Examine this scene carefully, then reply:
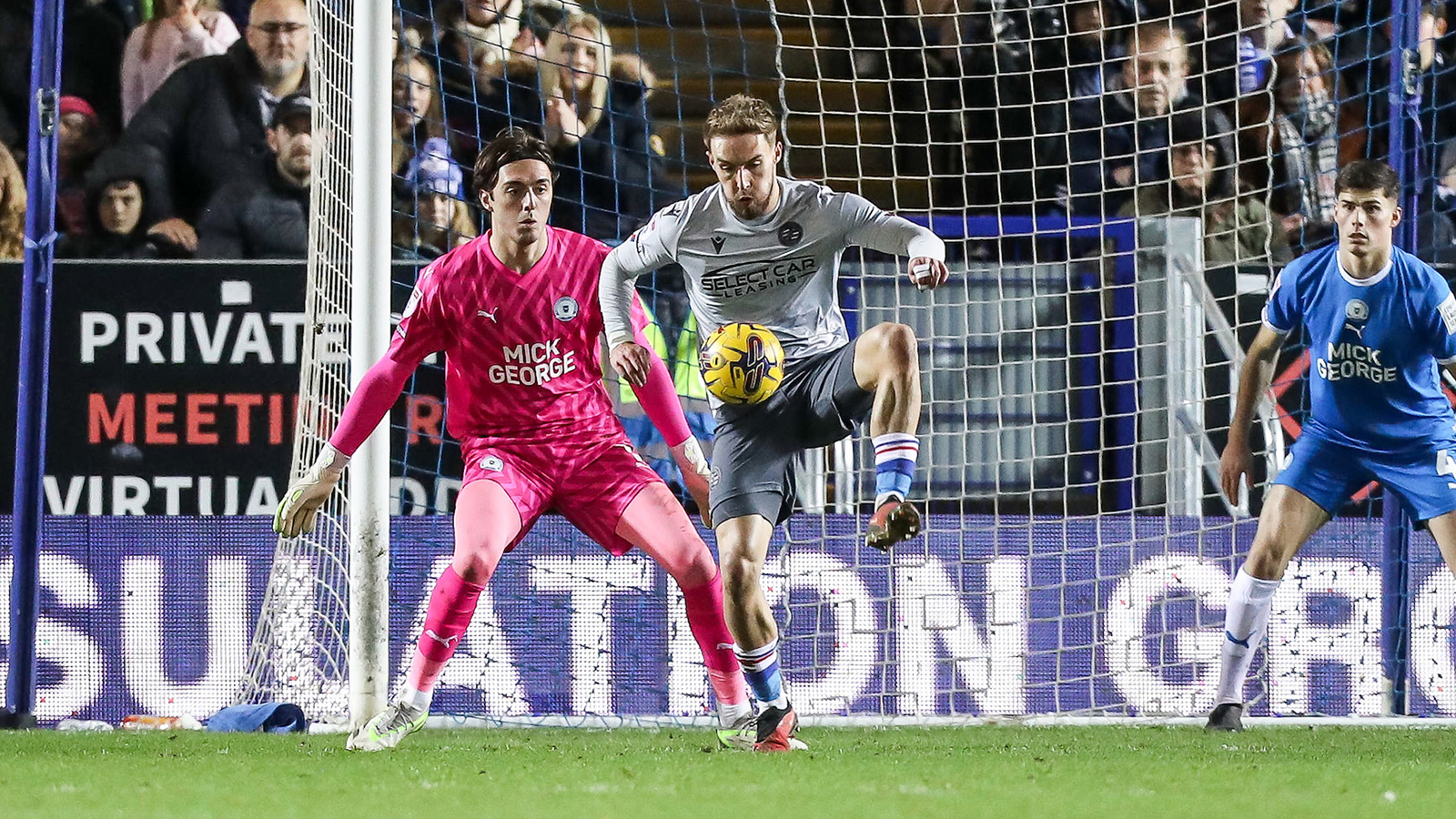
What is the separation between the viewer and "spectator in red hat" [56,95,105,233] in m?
8.52

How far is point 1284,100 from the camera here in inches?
329

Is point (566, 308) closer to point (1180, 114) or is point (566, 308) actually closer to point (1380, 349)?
point (1380, 349)

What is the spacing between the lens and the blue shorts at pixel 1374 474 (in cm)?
581

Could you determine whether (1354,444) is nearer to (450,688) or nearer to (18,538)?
(450,688)

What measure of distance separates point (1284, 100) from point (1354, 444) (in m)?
2.94

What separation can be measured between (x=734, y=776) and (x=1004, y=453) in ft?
10.6

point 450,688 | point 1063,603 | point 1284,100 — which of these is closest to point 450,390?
point 450,688

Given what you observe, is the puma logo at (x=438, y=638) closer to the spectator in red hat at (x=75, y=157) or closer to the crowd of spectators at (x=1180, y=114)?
the crowd of spectators at (x=1180, y=114)

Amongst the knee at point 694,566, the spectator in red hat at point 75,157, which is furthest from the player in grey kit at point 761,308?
the spectator in red hat at point 75,157

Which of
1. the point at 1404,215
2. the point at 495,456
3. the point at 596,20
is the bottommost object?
the point at 495,456

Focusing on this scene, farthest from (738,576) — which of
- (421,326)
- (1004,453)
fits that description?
(1004,453)

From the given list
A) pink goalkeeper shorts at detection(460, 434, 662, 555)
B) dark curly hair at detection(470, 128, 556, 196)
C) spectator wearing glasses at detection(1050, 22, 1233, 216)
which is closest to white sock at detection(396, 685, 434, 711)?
pink goalkeeper shorts at detection(460, 434, 662, 555)

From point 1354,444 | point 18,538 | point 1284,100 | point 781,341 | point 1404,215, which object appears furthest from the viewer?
point 1284,100

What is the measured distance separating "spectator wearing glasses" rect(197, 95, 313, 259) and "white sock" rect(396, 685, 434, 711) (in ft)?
12.0
